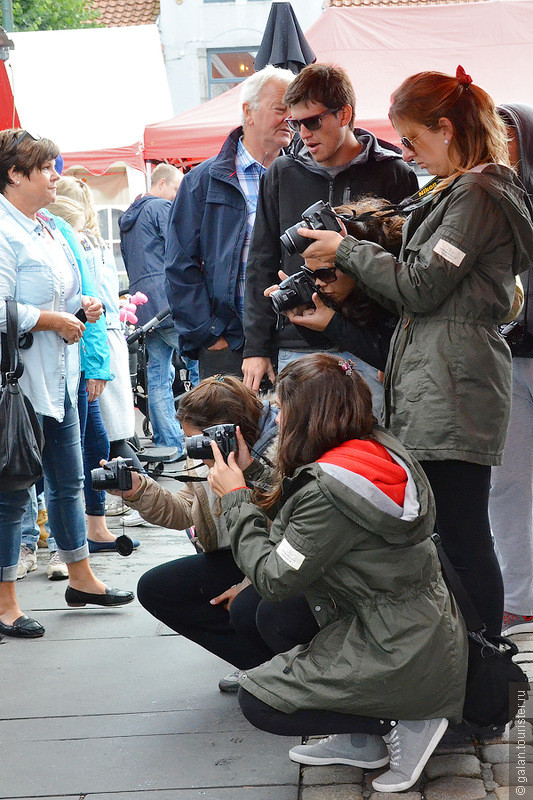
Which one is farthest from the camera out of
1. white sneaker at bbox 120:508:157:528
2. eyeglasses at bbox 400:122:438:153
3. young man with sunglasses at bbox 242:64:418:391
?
white sneaker at bbox 120:508:157:528

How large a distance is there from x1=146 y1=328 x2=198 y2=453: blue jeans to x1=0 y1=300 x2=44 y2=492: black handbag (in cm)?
418

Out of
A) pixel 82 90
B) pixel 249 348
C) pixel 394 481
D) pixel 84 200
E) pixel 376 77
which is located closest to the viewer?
pixel 394 481

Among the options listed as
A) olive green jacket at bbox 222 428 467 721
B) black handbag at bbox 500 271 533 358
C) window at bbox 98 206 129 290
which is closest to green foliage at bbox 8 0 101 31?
window at bbox 98 206 129 290

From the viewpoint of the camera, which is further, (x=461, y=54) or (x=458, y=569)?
(x=461, y=54)

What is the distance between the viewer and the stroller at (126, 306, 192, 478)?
26.2ft

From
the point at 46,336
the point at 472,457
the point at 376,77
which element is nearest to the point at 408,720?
the point at 472,457

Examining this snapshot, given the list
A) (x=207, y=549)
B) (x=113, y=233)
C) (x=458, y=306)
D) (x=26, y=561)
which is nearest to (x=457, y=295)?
(x=458, y=306)

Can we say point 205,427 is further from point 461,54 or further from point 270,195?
point 461,54

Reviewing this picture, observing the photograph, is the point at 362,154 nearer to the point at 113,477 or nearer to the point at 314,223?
the point at 314,223

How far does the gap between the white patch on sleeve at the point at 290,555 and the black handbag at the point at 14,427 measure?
1727 millimetres

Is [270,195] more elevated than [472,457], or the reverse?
[270,195]

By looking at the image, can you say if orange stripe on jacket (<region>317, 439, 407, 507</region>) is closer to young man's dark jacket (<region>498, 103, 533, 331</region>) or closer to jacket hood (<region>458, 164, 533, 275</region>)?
jacket hood (<region>458, 164, 533, 275</region>)

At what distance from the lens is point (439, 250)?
2832 mm

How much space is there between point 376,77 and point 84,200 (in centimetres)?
498
